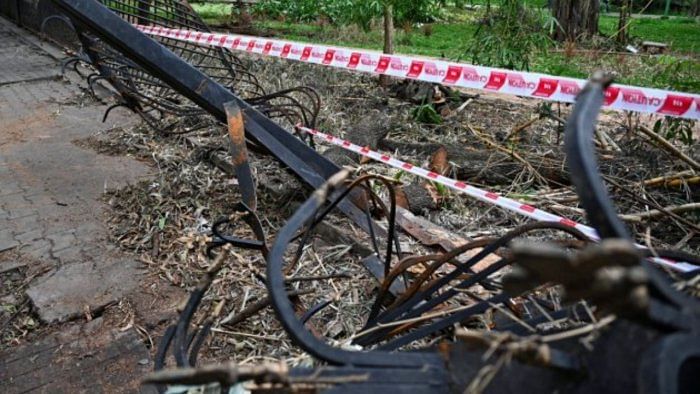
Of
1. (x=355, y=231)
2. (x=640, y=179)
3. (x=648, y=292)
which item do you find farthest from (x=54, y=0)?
(x=640, y=179)

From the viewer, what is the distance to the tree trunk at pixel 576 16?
1265 cm

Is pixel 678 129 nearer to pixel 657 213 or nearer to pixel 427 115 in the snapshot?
pixel 657 213

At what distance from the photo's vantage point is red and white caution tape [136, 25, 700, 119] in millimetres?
3064

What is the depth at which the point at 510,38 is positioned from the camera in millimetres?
5801

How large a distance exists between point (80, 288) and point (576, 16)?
12.6 metres

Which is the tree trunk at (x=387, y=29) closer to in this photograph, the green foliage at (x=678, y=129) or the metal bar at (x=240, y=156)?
the green foliage at (x=678, y=129)

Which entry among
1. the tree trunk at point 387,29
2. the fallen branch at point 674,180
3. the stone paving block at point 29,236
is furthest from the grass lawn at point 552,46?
the stone paving block at point 29,236

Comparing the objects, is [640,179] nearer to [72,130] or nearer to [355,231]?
[355,231]

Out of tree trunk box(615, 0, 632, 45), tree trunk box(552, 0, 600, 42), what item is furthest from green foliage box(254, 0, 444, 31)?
tree trunk box(552, 0, 600, 42)

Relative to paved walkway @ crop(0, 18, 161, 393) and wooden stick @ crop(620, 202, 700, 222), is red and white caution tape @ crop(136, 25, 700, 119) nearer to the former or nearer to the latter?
wooden stick @ crop(620, 202, 700, 222)

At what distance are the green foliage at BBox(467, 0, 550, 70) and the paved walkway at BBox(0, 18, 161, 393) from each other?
3.50 m

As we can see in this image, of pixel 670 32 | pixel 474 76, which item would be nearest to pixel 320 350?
pixel 474 76

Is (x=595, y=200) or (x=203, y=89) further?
(x=203, y=89)

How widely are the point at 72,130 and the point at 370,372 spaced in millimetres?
5231
